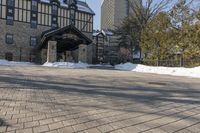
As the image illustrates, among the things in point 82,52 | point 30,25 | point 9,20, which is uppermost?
point 9,20

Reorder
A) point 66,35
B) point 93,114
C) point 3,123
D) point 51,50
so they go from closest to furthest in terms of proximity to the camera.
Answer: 1. point 3,123
2. point 93,114
3. point 51,50
4. point 66,35

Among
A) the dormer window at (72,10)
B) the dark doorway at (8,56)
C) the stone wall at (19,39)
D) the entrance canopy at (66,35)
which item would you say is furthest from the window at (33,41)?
the entrance canopy at (66,35)

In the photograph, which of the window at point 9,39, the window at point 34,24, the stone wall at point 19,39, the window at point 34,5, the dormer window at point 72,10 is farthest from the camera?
the dormer window at point 72,10

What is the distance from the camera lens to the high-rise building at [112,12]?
345 feet

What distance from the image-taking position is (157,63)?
3142 centimetres

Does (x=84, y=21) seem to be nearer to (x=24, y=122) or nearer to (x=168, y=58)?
(x=168, y=58)

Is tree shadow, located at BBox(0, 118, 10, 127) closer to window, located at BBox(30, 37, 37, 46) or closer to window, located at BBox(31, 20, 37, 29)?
window, located at BBox(31, 20, 37, 29)

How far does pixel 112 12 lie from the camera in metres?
109

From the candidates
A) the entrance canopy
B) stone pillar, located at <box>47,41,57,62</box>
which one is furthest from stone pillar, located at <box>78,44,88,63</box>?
stone pillar, located at <box>47,41,57,62</box>

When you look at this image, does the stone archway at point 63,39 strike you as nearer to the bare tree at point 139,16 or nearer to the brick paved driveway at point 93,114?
the bare tree at point 139,16

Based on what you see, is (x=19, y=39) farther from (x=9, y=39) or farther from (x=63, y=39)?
(x=63, y=39)

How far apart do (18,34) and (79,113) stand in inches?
1773

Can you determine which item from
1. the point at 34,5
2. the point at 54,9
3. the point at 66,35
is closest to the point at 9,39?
the point at 34,5

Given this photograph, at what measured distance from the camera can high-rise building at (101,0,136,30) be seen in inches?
4145
